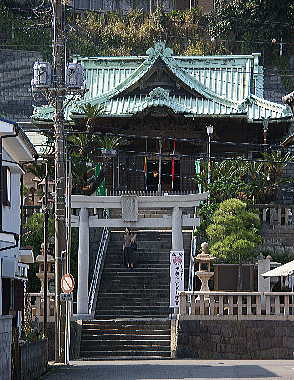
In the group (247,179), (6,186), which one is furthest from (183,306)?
(247,179)

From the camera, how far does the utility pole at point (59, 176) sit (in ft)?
106

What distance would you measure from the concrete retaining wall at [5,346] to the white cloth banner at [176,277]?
45.2ft

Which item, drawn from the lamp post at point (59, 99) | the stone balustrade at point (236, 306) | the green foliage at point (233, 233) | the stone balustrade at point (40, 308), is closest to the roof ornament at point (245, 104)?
the green foliage at point (233, 233)

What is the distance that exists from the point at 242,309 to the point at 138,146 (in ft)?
57.4

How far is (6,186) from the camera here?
29.5 meters

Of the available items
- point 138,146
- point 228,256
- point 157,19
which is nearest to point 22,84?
point 157,19

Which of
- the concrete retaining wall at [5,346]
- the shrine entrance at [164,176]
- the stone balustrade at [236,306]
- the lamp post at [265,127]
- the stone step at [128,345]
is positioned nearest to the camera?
the concrete retaining wall at [5,346]

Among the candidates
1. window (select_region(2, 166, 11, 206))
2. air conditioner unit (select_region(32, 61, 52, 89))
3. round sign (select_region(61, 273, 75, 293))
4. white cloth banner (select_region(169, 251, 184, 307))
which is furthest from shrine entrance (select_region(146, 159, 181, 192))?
window (select_region(2, 166, 11, 206))

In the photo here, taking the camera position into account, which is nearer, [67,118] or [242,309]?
[242,309]

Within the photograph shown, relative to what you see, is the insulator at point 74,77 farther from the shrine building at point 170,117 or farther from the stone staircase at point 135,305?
the shrine building at point 170,117

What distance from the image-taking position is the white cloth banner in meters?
37.6

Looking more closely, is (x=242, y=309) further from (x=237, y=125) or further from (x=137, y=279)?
(x=237, y=125)

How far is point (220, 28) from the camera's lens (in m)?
66.0

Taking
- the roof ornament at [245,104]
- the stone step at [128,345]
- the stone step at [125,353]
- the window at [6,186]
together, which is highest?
the roof ornament at [245,104]
